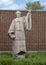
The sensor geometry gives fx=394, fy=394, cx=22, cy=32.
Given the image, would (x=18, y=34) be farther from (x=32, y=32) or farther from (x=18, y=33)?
(x=32, y=32)

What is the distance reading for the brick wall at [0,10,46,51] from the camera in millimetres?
22047

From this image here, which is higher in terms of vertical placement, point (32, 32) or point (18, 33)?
point (18, 33)

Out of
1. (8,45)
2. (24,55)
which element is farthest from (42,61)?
(8,45)

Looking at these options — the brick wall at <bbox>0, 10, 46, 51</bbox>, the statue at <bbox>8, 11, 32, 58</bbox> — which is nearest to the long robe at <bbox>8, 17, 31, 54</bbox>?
the statue at <bbox>8, 11, 32, 58</bbox>

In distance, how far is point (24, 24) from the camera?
55.7 feet

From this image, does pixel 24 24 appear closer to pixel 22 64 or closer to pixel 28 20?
pixel 28 20

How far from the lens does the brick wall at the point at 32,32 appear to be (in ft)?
72.3

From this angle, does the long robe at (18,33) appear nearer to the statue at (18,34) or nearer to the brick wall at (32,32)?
the statue at (18,34)

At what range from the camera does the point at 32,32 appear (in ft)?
73.6

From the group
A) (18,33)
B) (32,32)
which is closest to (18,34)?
(18,33)

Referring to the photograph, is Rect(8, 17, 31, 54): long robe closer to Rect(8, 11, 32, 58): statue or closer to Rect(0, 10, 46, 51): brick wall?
Rect(8, 11, 32, 58): statue

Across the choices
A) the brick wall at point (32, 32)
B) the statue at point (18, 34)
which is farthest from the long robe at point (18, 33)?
the brick wall at point (32, 32)

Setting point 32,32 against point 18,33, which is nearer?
point 18,33

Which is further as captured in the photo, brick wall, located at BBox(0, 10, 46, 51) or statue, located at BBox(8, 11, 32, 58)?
brick wall, located at BBox(0, 10, 46, 51)
